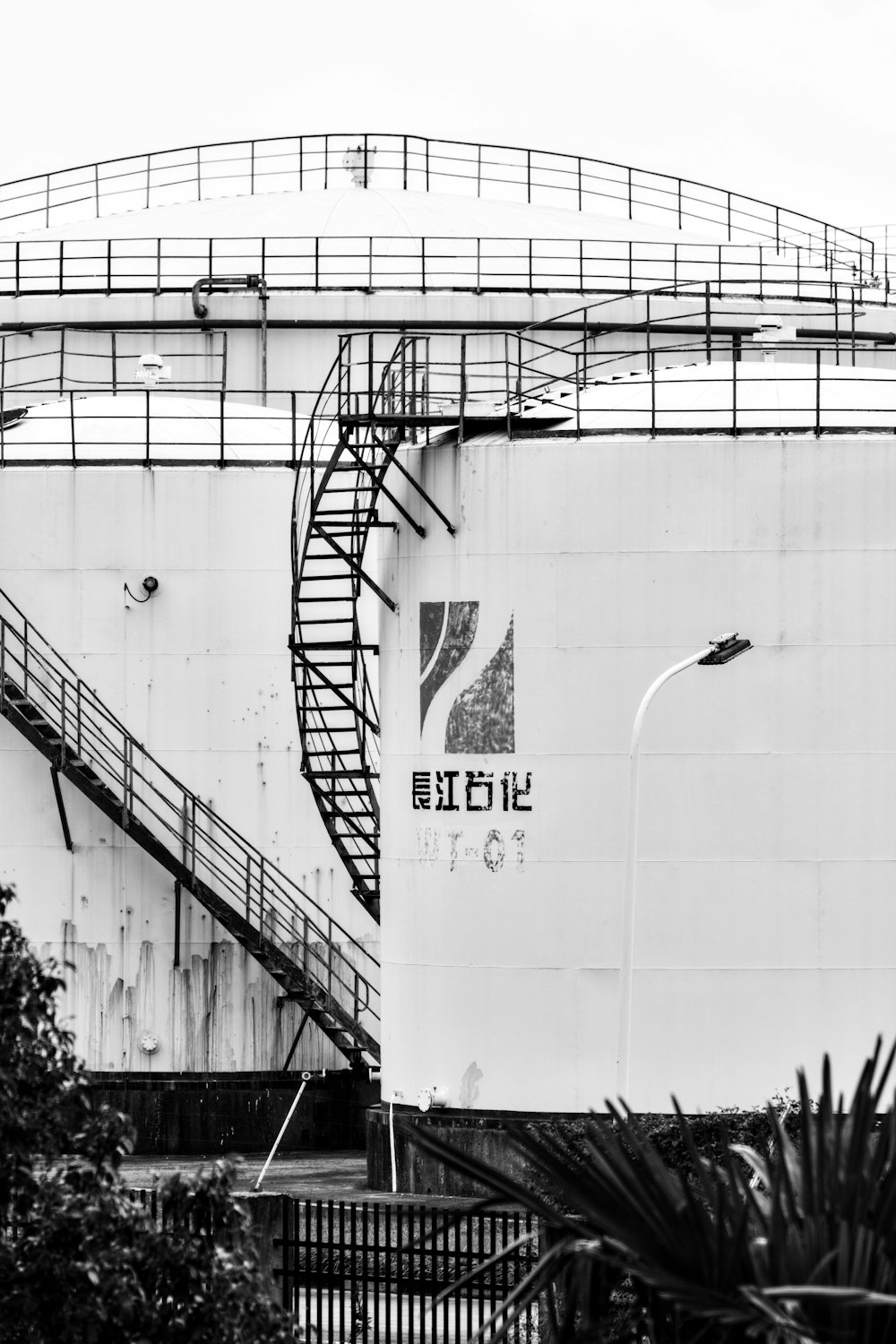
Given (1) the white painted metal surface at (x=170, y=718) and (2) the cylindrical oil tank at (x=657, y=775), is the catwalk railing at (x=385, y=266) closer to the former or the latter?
(1) the white painted metal surface at (x=170, y=718)

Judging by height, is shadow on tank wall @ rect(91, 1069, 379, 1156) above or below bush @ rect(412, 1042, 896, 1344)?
below

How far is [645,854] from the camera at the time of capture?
28672 millimetres

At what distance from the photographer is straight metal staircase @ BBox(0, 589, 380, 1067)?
34.9 meters

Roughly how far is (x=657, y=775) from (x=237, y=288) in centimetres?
2186

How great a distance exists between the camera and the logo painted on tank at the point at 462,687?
2925 centimetres

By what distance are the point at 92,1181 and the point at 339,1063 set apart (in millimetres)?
23974

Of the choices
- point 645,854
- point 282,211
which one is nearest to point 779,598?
point 645,854

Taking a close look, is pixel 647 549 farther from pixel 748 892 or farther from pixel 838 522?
pixel 748 892

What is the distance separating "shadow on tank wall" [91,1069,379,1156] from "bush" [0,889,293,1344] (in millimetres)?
22655

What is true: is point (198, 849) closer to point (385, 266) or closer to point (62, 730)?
point (62, 730)

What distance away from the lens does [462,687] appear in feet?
96.6

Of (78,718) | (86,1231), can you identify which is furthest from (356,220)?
(86,1231)

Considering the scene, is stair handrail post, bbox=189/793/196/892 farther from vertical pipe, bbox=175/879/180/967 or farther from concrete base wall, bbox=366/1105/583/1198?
concrete base wall, bbox=366/1105/583/1198

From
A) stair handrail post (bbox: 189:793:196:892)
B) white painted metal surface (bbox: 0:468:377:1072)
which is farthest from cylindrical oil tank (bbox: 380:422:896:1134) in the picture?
stair handrail post (bbox: 189:793:196:892)
